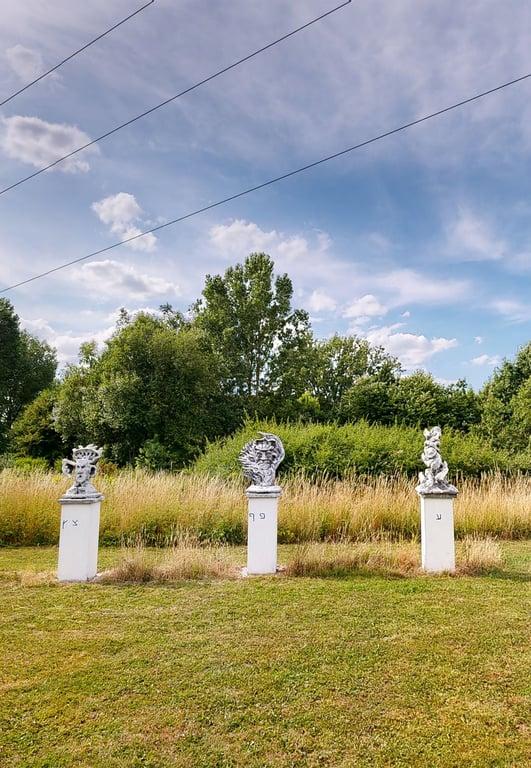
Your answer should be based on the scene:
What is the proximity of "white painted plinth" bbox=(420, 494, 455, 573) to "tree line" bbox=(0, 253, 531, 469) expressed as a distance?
10.0 metres

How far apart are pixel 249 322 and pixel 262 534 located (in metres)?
16.6

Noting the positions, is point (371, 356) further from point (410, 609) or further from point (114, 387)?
point (410, 609)

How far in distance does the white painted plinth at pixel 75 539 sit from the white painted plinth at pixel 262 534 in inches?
62.7

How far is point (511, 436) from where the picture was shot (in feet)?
45.6

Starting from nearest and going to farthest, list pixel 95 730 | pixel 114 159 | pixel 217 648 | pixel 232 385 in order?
pixel 95 730
pixel 217 648
pixel 114 159
pixel 232 385

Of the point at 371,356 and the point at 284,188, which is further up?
the point at 371,356

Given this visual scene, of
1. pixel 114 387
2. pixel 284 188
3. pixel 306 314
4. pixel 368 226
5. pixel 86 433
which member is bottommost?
pixel 86 433

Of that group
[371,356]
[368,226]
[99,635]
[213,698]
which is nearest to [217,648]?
[213,698]

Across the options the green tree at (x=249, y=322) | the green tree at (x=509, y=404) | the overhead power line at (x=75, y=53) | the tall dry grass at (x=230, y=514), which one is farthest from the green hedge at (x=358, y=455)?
→ the green tree at (x=249, y=322)

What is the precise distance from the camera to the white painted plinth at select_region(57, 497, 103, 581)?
4.50 m

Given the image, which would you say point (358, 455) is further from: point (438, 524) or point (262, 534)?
point (262, 534)

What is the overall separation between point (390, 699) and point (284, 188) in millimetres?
5806

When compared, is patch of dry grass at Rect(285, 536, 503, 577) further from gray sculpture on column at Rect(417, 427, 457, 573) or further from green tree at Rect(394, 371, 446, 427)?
green tree at Rect(394, 371, 446, 427)

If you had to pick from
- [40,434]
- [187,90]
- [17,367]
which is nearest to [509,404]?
[187,90]
